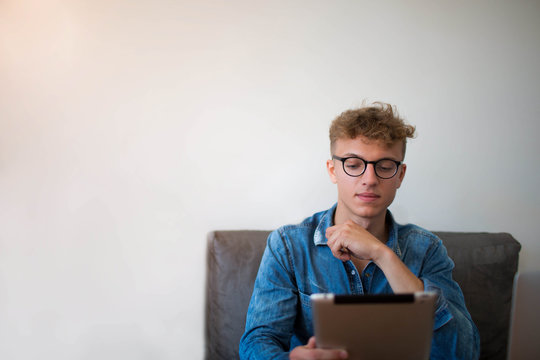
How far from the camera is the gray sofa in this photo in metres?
1.67

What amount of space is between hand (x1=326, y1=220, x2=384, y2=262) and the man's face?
0.08 meters

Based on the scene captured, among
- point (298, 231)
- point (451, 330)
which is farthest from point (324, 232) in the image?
point (451, 330)

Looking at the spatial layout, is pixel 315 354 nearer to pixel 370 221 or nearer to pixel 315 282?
pixel 315 282

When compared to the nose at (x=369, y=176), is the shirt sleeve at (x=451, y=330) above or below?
below

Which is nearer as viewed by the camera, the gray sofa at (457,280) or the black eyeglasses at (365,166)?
the black eyeglasses at (365,166)

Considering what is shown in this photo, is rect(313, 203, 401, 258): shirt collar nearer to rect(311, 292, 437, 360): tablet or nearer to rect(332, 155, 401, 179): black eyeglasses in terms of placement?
rect(332, 155, 401, 179): black eyeglasses

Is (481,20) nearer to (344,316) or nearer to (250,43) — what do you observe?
(250,43)

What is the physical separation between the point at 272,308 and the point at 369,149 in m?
0.56

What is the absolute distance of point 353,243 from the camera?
1.20 meters

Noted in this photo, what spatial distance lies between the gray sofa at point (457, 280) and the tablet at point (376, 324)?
0.84 m

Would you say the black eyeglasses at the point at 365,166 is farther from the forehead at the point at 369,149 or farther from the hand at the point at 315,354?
the hand at the point at 315,354

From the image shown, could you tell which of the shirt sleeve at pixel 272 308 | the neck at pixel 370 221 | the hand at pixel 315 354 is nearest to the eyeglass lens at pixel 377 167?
the neck at pixel 370 221

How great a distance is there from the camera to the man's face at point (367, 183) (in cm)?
129

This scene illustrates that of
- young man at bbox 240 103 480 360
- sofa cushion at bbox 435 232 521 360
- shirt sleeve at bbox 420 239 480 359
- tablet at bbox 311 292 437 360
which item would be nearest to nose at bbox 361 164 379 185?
young man at bbox 240 103 480 360
